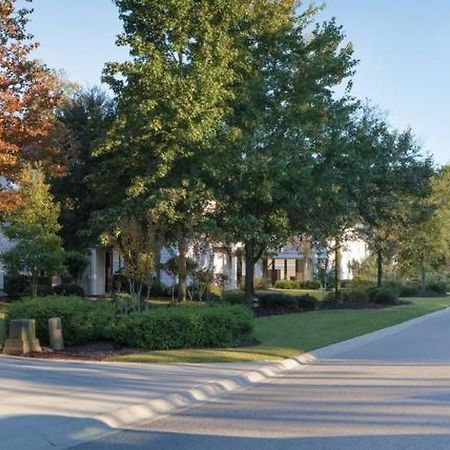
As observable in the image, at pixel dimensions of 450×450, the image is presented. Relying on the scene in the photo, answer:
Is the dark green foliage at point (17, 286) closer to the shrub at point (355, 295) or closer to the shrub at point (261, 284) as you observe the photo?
the shrub at point (355, 295)

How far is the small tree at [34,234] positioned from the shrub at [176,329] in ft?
39.9

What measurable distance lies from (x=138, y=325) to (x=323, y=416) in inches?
298

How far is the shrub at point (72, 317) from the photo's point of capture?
17.1 m

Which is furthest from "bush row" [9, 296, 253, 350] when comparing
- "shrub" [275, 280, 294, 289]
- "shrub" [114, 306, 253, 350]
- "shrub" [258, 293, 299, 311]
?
"shrub" [275, 280, 294, 289]

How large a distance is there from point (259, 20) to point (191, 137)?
20.0ft

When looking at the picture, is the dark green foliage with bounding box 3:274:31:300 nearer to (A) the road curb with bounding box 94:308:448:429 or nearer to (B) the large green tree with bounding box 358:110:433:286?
(B) the large green tree with bounding box 358:110:433:286

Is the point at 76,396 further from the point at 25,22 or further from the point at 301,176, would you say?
the point at 301,176

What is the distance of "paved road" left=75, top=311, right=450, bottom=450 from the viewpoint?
27.6ft

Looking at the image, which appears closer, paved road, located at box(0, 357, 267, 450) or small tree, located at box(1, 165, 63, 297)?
paved road, located at box(0, 357, 267, 450)

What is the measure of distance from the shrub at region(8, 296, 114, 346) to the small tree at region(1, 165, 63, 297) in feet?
35.6

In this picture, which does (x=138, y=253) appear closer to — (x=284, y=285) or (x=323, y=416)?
(x=323, y=416)

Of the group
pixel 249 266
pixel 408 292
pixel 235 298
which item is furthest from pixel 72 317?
pixel 408 292

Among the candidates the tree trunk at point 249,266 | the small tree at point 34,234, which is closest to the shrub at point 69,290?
the small tree at point 34,234

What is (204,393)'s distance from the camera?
11.9 metres
